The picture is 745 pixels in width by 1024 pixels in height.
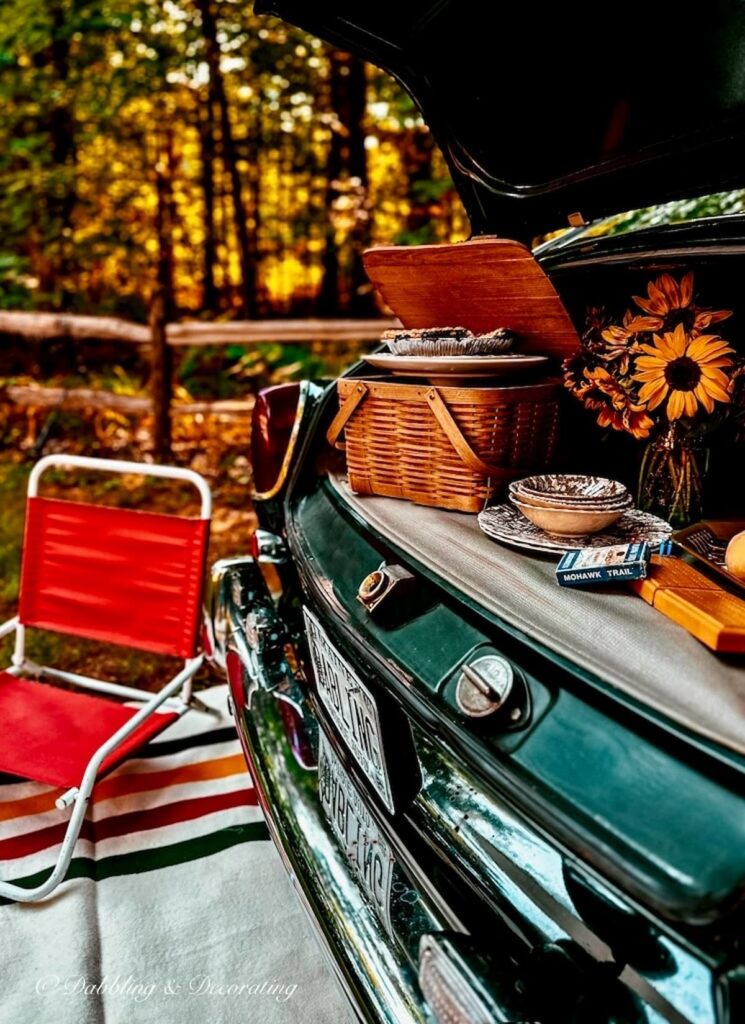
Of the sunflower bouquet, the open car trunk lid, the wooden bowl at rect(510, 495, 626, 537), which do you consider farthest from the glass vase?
the open car trunk lid

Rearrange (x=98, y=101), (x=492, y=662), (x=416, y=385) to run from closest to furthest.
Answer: (x=492, y=662) → (x=416, y=385) → (x=98, y=101)

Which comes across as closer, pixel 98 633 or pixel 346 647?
pixel 346 647

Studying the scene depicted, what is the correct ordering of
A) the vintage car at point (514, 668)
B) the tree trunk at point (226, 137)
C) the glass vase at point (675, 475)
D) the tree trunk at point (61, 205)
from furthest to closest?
the tree trunk at point (61, 205)
the tree trunk at point (226, 137)
the glass vase at point (675, 475)
the vintage car at point (514, 668)

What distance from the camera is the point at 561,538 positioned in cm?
127

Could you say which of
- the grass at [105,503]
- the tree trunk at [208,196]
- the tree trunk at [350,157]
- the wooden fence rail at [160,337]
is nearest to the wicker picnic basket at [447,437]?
the grass at [105,503]

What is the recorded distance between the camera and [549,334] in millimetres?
1592

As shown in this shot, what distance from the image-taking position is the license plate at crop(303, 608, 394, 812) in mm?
1228

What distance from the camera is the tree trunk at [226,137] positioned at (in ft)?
23.7

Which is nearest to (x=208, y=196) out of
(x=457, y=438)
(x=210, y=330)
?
(x=210, y=330)

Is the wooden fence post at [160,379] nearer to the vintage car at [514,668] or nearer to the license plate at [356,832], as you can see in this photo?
the vintage car at [514,668]

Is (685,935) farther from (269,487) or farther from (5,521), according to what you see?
(5,521)

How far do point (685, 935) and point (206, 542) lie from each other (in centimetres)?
180

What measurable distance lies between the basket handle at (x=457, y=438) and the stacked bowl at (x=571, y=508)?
0.29 ft

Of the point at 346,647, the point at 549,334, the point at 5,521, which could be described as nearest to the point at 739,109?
the point at 549,334
